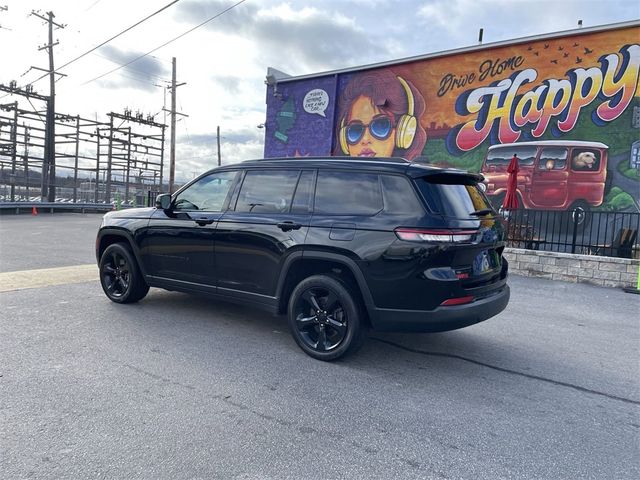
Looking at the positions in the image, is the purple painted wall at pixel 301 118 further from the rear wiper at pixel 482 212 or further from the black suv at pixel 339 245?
the rear wiper at pixel 482 212

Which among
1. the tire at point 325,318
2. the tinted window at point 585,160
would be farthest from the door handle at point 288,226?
the tinted window at point 585,160

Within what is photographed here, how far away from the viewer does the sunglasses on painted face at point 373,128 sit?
15.4 metres

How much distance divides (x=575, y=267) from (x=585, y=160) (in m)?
4.42

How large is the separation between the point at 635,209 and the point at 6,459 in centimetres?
1343

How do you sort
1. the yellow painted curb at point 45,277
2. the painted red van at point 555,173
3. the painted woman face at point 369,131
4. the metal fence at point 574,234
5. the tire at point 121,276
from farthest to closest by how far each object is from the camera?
the painted woman face at point 369,131 < the painted red van at point 555,173 < the metal fence at point 574,234 < the yellow painted curb at point 45,277 < the tire at point 121,276

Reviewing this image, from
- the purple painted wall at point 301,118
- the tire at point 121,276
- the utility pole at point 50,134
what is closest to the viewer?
the tire at point 121,276

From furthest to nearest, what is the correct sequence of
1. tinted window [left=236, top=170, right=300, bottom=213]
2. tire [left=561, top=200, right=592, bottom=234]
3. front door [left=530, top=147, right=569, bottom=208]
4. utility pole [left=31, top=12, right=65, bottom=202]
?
utility pole [left=31, top=12, right=65, bottom=202] → front door [left=530, top=147, right=569, bottom=208] → tire [left=561, top=200, right=592, bottom=234] → tinted window [left=236, top=170, right=300, bottom=213]

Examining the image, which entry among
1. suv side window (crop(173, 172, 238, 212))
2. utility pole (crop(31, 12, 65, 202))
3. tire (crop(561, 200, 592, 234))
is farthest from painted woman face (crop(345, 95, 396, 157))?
utility pole (crop(31, 12, 65, 202))

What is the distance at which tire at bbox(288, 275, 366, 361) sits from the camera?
3904mm

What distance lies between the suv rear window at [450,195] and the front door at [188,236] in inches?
87.3

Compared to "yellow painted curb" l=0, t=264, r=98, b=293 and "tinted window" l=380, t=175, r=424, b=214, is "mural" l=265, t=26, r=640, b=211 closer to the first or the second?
"yellow painted curb" l=0, t=264, r=98, b=293

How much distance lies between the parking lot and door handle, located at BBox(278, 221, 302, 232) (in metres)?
1.20

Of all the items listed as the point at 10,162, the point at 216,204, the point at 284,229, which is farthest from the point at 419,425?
the point at 10,162

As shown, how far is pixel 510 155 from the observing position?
13.1 m
